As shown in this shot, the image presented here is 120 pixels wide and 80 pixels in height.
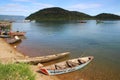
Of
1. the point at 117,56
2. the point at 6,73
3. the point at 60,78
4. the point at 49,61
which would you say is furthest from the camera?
the point at 117,56

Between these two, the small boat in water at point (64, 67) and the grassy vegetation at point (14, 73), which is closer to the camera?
the grassy vegetation at point (14, 73)

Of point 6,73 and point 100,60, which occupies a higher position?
point 6,73

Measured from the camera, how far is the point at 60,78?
802 inches

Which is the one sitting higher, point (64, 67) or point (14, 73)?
point (14, 73)

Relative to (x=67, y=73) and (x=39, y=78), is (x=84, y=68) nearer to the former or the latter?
(x=67, y=73)

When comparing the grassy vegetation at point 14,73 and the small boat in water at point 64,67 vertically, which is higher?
the grassy vegetation at point 14,73

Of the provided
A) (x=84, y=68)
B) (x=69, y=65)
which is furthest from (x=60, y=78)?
(x=84, y=68)

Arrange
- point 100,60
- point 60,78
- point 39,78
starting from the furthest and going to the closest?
point 100,60
point 60,78
point 39,78

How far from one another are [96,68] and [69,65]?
4.08 meters

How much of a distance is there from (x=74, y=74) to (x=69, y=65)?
4.46 ft

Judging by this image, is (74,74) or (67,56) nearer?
(74,74)

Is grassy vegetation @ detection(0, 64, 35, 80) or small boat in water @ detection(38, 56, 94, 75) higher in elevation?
grassy vegetation @ detection(0, 64, 35, 80)

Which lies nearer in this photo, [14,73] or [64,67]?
[14,73]

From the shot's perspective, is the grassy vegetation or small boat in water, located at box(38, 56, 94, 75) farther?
small boat in water, located at box(38, 56, 94, 75)
